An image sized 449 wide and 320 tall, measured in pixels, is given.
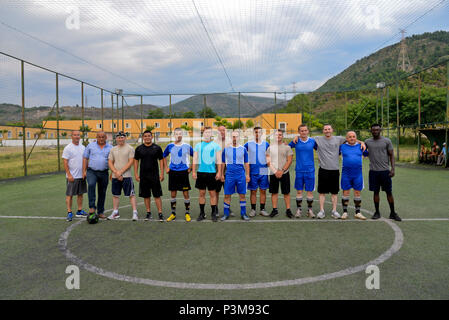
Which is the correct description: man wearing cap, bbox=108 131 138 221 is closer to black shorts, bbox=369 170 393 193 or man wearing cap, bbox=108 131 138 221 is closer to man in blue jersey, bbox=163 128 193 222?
man in blue jersey, bbox=163 128 193 222

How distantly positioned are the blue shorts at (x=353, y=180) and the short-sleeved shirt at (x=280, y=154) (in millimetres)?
1214

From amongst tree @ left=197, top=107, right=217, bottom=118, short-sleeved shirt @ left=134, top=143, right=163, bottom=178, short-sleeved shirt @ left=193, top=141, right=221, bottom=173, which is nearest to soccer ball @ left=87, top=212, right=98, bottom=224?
short-sleeved shirt @ left=134, top=143, right=163, bottom=178

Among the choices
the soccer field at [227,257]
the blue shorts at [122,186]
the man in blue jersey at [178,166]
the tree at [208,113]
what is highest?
the tree at [208,113]

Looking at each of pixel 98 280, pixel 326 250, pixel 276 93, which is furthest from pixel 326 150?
pixel 276 93

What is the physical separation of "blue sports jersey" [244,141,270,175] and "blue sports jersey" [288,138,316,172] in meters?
0.69

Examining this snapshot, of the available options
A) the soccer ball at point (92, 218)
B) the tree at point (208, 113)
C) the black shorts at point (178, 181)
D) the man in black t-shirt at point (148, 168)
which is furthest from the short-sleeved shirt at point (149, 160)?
the tree at point (208, 113)

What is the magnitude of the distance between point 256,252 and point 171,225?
213cm

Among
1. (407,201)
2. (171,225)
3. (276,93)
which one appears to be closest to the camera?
(171,225)

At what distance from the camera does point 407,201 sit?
7.64m

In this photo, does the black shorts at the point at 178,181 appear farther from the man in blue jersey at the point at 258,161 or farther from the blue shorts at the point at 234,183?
the man in blue jersey at the point at 258,161

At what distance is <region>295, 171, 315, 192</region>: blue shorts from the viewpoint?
6137 mm

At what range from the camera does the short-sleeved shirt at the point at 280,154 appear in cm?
619

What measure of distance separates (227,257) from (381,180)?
3.83 metres

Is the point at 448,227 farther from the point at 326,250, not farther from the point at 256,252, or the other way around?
the point at 256,252
